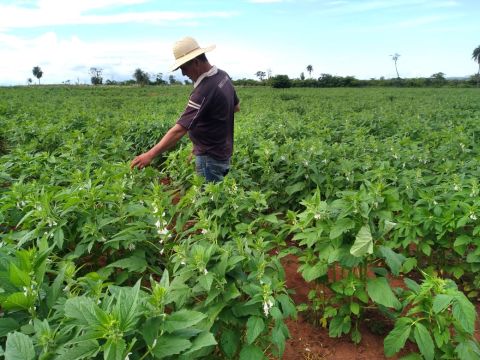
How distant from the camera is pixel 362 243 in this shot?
2129 millimetres

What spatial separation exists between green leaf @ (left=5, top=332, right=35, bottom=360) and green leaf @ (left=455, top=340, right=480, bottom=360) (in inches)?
79.8

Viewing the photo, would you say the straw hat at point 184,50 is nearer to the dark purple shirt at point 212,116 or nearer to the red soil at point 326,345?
the dark purple shirt at point 212,116

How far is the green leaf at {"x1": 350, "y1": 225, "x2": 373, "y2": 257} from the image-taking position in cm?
212

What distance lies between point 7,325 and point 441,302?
6.37 feet

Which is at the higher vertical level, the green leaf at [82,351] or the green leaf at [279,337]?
the green leaf at [82,351]

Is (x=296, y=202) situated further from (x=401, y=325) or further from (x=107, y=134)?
(x=107, y=134)

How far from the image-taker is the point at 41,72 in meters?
97.3

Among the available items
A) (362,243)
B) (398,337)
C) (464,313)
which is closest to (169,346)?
(362,243)

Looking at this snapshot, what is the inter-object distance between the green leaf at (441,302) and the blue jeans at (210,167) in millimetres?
2490

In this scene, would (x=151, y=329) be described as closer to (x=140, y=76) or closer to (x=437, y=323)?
(x=437, y=323)

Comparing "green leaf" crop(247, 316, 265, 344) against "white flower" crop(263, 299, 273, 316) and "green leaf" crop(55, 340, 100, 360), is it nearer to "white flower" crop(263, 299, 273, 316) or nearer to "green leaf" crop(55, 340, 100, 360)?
"white flower" crop(263, 299, 273, 316)


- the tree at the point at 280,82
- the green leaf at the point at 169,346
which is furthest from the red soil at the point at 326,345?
the tree at the point at 280,82

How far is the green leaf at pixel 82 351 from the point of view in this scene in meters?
1.21

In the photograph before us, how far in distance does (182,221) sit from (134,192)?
1.61 ft
